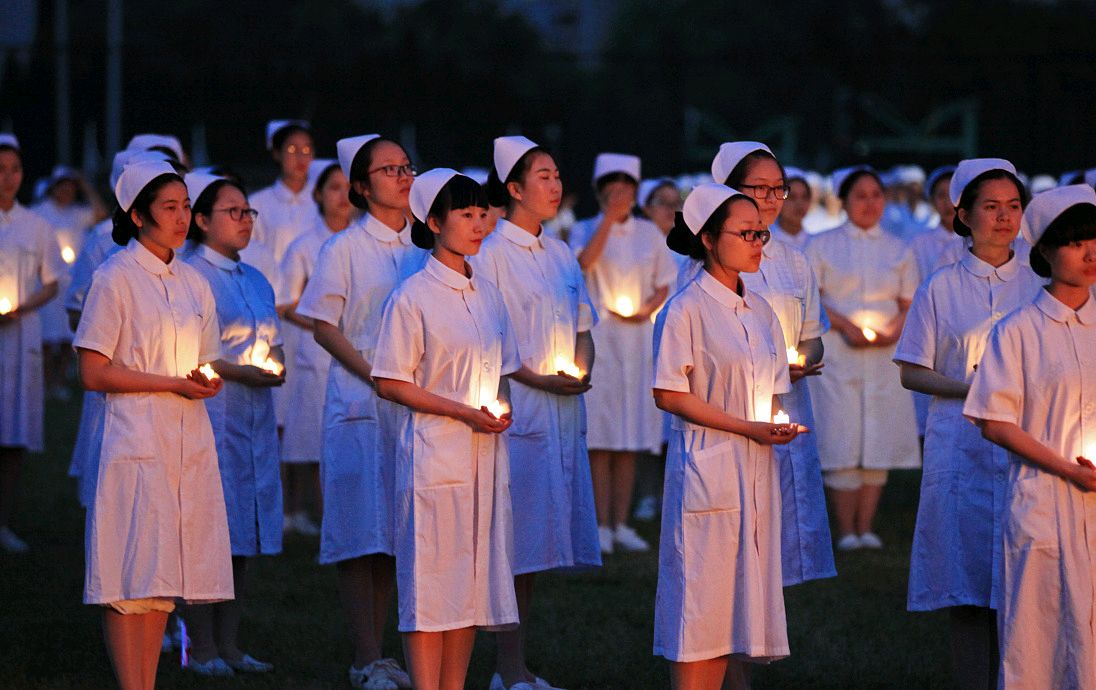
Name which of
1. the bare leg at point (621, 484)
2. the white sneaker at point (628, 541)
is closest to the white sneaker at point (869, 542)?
the white sneaker at point (628, 541)

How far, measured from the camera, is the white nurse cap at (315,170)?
1062cm

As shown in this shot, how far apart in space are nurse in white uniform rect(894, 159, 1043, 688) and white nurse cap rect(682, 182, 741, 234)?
1.08 metres

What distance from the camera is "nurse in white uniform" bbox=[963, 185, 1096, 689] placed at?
5.73m

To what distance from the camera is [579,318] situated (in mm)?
7898

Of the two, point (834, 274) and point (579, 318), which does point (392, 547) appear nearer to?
point (579, 318)

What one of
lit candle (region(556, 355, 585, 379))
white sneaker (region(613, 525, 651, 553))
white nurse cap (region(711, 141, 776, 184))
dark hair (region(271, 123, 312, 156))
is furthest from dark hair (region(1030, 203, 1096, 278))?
dark hair (region(271, 123, 312, 156))

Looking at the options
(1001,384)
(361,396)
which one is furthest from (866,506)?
(1001,384)

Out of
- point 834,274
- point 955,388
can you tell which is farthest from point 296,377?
point 955,388

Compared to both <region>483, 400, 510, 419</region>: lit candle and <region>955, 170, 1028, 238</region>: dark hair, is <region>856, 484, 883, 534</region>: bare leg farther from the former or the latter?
<region>483, 400, 510, 419</region>: lit candle

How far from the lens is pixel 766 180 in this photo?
724cm

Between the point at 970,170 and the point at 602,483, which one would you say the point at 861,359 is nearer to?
the point at 602,483

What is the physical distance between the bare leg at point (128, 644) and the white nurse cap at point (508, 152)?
2.51m

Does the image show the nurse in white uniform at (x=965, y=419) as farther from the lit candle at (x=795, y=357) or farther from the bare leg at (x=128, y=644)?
the bare leg at (x=128, y=644)

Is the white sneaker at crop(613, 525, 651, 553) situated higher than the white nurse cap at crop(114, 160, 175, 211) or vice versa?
the white nurse cap at crop(114, 160, 175, 211)
